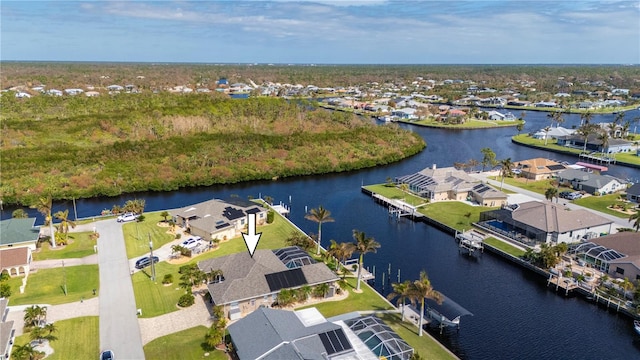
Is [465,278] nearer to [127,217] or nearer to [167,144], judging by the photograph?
[127,217]

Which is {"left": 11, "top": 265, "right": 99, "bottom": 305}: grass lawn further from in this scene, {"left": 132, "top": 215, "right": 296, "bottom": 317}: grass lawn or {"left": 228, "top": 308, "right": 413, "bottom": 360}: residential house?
{"left": 228, "top": 308, "right": 413, "bottom": 360}: residential house

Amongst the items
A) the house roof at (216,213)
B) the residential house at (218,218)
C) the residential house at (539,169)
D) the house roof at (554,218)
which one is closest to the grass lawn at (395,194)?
the house roof at (554,218)

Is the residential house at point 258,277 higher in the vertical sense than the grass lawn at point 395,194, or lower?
higher

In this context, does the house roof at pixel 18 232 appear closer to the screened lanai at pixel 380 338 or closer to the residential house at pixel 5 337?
the residential house at pixel 5 337

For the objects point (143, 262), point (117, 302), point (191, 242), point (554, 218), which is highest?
point (554, 218)

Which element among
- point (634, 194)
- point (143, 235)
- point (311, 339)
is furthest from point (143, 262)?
point (634, 194)

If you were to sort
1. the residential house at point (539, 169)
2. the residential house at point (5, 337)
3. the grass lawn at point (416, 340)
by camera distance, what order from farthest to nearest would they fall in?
1. the residential house at point (539, 169)
2. the grass lawn at point (416, 340)
3. the residential house at point (5, 337)

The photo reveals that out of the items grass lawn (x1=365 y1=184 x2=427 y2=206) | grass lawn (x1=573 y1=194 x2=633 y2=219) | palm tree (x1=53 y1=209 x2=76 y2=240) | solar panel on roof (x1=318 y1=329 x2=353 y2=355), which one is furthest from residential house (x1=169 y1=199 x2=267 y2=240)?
grass lawn (x1=573 y1=194 x2=633 y2=219)

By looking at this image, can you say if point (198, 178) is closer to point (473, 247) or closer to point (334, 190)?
point (334, 190)
